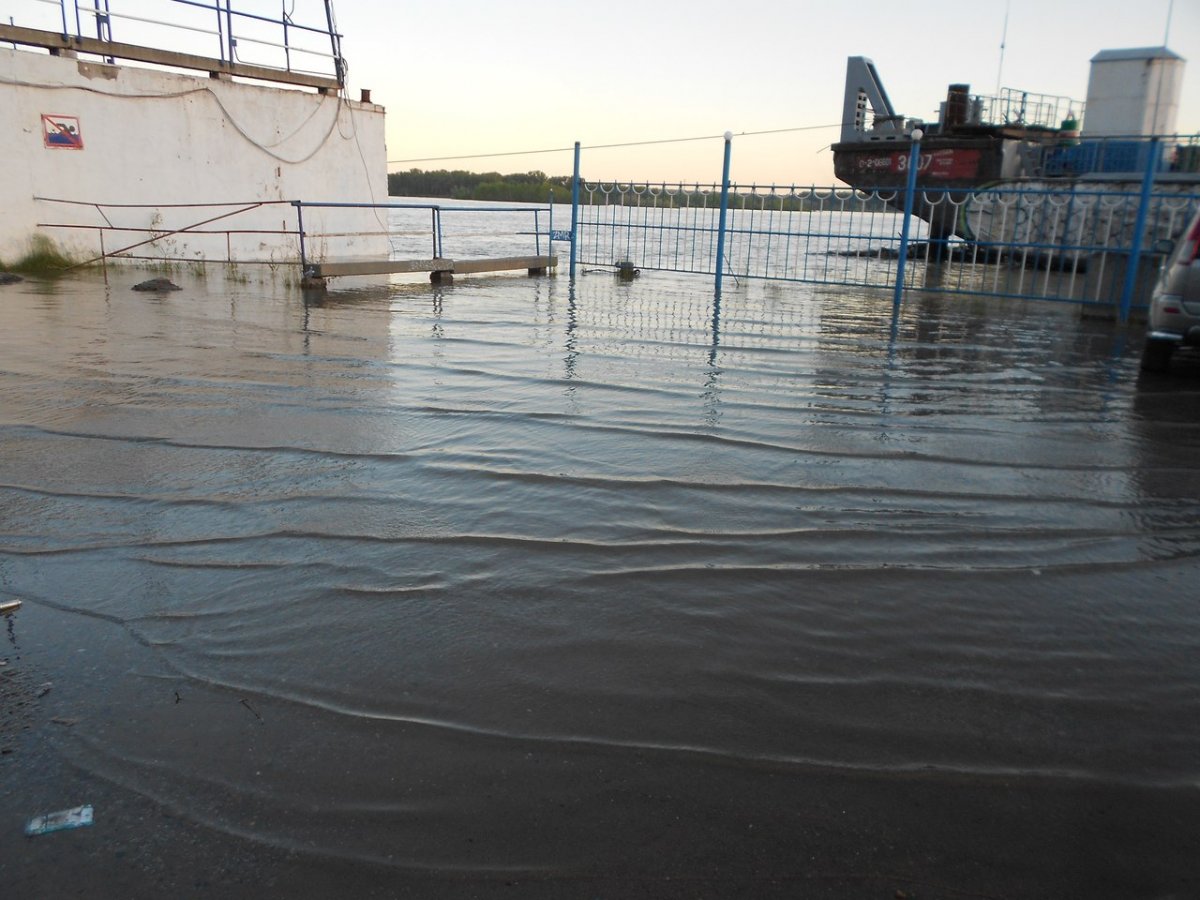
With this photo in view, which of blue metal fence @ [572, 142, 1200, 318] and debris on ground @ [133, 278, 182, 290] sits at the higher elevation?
blue metal fence @ [572, 142, 1200, 318]

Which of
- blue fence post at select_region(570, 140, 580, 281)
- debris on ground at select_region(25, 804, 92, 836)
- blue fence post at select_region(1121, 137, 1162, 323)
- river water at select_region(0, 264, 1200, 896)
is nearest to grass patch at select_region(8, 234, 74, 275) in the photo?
blue fence post at select_region(570, 140, 580, 281)

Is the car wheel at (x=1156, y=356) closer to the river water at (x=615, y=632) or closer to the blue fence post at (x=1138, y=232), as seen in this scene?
the river water at (x=615, y=632)

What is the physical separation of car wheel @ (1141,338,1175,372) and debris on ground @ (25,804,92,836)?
941 cm

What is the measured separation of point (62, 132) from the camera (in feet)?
52.4

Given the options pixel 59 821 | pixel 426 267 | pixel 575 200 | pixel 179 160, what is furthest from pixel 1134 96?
pixel 59 821

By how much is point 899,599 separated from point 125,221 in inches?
693

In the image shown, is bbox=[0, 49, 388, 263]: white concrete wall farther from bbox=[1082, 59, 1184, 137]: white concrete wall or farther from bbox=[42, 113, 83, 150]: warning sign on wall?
bbox=[1082, 59, 1184, 137]: white concrete wall

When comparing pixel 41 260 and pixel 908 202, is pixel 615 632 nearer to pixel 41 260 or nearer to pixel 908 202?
pixel 908 202

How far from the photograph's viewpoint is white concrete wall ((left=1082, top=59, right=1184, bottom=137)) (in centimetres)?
2442

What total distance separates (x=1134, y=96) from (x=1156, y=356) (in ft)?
67.4

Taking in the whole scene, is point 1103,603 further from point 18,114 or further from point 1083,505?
point 18,114

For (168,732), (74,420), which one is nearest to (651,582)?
(168,732)

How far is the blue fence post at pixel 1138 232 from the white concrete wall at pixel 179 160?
14592 mm

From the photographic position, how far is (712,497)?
4.88 metres
